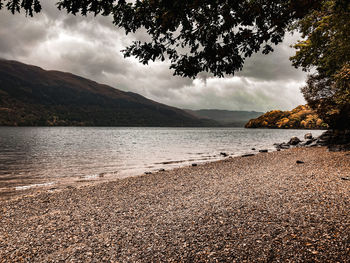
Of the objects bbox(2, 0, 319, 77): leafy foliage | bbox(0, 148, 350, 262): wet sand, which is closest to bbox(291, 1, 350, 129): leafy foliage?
bbox(2, 0, 319, 77): leafy foliage

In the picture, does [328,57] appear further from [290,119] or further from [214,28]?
[290,119]

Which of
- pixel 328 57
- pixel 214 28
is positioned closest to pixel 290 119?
pixel 328 57

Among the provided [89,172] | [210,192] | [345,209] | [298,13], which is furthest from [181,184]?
[89,172]

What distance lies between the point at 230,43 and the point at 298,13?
2060 mm

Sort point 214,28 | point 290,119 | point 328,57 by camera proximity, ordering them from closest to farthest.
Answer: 1. point 214,28
2. point 328,57
3. point 290,119

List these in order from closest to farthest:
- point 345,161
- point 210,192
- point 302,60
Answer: point 210,192, point 345,161, point 302,60

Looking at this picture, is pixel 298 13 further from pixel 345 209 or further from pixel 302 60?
pixel 302 60

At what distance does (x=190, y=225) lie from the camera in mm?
6598

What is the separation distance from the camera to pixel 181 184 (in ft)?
42.4

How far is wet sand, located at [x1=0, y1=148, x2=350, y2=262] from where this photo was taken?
4.98 metres

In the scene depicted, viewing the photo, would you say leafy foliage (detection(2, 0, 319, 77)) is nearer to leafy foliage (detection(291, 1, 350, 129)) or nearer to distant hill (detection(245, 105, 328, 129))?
leafy foliage (detection(291, 1, 350, 129))

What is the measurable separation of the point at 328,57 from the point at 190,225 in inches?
604

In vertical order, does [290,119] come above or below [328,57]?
above

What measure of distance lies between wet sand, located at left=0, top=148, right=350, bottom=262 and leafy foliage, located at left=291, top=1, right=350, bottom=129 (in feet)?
18.9
